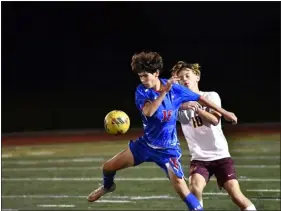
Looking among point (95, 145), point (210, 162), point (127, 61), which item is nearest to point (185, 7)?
point (127, 61)

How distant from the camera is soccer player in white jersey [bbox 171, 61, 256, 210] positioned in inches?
271

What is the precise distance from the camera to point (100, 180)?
13.0m

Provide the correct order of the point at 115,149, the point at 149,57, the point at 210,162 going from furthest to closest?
the point at 115,149 → the point at 210,162 → the point at 149,57

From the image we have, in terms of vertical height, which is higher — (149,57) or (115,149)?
(149,57)

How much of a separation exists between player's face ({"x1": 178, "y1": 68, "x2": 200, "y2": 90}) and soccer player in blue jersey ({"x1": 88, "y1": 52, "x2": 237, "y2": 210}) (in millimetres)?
458

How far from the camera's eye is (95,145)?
18.3 meters

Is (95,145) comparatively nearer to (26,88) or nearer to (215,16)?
(26,88)

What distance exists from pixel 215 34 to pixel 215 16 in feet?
1.99

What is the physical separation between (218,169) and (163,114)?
44.3 inches

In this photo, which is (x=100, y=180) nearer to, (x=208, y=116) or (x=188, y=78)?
(x=188, y=78)

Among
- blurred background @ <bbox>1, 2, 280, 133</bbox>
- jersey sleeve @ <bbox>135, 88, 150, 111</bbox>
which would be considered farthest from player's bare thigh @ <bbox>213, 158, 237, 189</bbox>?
blurred background @ <bbox>1, 2, 280, 133</bbox>

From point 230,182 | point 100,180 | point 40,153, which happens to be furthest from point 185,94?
point 40,153

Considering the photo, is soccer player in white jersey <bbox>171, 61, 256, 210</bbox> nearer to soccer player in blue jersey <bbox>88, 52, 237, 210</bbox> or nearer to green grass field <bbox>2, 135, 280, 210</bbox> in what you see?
soccer player in blue jersey <bbox>88, 52, 237, 210</bbox>

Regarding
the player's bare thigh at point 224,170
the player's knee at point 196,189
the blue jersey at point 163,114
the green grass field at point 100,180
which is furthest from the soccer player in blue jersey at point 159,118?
the green grass field at point 100,180
